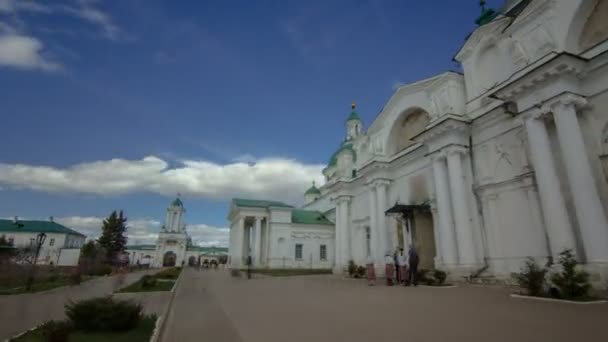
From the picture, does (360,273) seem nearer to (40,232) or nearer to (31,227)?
(40,232)

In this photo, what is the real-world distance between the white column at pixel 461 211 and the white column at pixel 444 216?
60 cm

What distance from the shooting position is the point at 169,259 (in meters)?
84.9

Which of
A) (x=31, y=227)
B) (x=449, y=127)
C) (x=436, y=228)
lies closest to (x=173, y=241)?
(x=31, y=227)

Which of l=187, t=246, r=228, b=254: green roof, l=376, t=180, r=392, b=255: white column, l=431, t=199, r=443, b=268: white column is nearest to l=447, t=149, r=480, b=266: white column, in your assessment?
l=431, t=199, r=443, b=268: white column

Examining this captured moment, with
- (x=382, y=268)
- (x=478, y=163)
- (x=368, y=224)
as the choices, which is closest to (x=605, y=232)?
(x=478, y=163)

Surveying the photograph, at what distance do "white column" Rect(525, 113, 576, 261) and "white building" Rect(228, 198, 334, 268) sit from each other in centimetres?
3664

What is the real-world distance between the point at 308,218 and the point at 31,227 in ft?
258

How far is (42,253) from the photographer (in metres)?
75.4

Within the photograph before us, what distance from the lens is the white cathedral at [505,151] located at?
468 inches

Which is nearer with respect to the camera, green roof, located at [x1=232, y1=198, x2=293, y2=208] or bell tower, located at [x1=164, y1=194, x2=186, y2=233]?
green roof, located at [x1=232, y1=198, x2=293, y2=208]

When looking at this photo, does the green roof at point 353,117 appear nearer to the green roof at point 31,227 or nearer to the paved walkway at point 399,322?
the paved walkway at point 399,322

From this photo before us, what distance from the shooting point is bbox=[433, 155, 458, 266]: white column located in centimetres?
1723

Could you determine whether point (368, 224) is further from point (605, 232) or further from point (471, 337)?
point (471, 337)

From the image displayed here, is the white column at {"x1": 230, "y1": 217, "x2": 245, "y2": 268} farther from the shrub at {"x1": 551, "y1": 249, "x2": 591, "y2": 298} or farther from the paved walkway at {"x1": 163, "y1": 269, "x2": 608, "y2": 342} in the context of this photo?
the shrub at {"x1": 551, "y1": 249, "x2": 591, "y2": 298}
